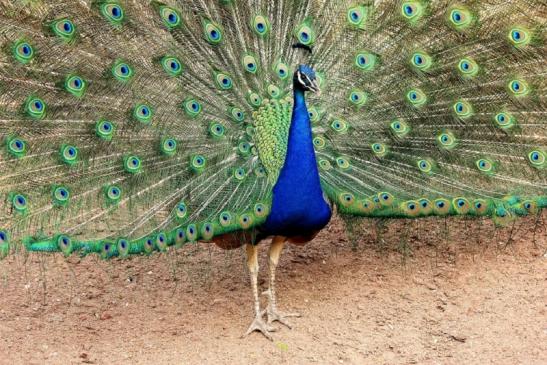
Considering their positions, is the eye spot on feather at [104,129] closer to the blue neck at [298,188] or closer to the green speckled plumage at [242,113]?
the green speckled plumage at [242,113]

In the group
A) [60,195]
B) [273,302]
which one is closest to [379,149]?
[273,302]

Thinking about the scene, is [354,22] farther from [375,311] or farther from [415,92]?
[375,311]

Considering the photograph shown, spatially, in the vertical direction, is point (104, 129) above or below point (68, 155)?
above

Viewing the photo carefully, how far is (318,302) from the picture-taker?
4438 mm

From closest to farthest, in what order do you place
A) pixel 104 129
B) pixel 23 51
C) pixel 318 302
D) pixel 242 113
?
pixel 23 51 → pixel 104 129 → pixel 242 113 → pixel 318 302

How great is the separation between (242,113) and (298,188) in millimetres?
506

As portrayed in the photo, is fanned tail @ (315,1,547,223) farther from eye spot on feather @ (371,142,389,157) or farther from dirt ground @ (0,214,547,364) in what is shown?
dirt ground @ (0,214,547,364)

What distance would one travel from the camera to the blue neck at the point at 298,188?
3701 millimetres

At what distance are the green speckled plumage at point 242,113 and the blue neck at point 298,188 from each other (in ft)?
0.26

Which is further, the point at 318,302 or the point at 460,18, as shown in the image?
the point at 318,302

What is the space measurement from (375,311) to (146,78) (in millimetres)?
1821

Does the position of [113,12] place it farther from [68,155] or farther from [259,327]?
[259,327]

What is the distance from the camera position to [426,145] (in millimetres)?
4117

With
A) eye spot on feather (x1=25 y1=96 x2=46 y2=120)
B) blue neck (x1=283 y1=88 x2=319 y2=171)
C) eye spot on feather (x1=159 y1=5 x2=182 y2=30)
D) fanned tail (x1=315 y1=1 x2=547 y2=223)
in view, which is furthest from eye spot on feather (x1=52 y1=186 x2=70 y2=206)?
fanned tail (x1=315 y1=1 x2=547 y2=223)
